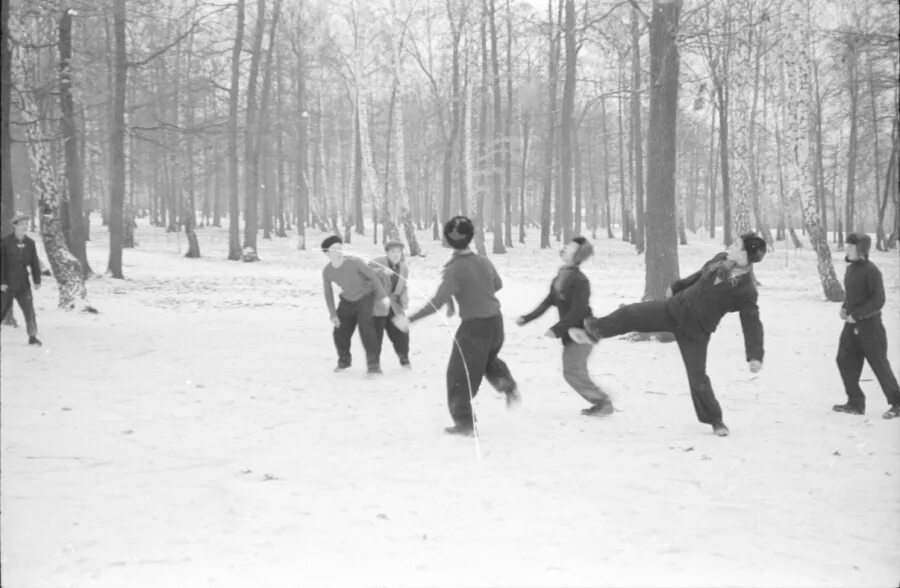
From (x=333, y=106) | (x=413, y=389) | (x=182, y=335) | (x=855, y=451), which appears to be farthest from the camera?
(x=333, y=106)

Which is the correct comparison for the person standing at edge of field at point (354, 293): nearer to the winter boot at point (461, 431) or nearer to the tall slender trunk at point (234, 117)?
the winter boot at point (461, 431)

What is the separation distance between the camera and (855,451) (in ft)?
20.5

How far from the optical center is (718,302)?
6512mm

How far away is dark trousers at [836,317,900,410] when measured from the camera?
7.32m

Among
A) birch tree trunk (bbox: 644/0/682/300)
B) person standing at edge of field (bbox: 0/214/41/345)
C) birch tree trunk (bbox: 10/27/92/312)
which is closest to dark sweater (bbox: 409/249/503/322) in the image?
birch tree trunk (bbox: 644/0/682/300)

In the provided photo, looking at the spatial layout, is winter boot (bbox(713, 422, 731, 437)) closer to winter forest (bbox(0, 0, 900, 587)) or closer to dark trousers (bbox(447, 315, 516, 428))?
winter forest (bbox(0, 0, 900, 587))

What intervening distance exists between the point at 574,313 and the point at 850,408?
2.98 metres

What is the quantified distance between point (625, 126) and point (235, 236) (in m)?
27.2

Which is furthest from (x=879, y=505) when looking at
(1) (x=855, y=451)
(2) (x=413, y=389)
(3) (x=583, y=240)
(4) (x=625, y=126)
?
(4) (x=625, y=126)

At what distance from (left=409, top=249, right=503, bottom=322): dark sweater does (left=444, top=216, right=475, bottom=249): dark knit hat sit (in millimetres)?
115

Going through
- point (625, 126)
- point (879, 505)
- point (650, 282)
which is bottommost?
point (879, 505)

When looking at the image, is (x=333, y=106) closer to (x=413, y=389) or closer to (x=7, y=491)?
(x=413, y=389)

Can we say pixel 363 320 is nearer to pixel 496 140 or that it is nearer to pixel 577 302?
pixel 577 302

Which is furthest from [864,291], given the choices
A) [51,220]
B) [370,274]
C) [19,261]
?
[51,220]
